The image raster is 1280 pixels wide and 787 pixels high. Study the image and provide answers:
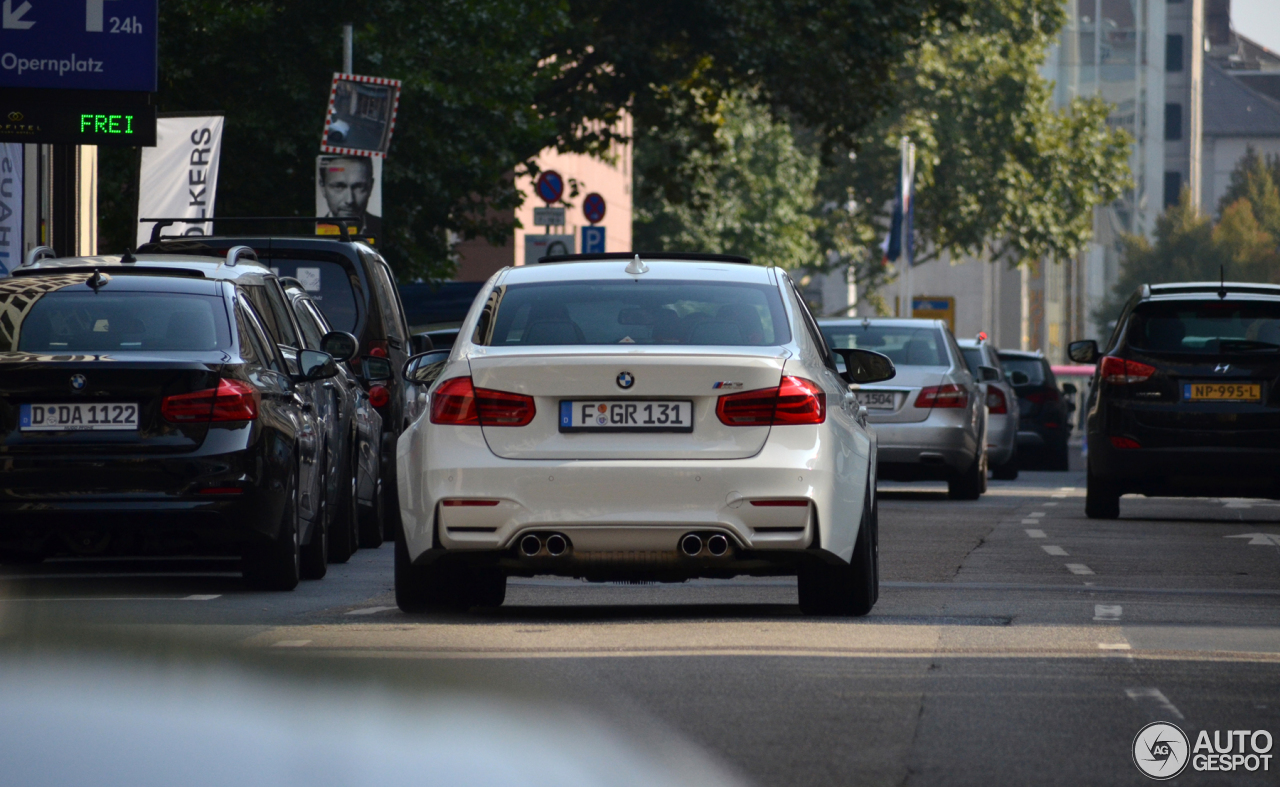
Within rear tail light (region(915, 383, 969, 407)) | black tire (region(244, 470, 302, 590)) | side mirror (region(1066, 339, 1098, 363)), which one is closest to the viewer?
black tire (region(244, 470, 302, 590))

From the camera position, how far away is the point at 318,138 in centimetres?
3022

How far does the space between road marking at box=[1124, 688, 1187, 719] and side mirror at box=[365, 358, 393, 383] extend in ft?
24.9

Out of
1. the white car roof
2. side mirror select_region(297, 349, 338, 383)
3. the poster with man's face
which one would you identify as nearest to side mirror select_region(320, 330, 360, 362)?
side mirror select_region(297, 349, 338, 383)

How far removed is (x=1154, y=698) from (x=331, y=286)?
9.26 metres

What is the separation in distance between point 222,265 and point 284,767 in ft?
29.0

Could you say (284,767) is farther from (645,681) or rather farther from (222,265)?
(222,265)

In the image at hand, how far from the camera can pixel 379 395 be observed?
16.7 metres

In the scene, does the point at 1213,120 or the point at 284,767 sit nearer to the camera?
the point at 284,767

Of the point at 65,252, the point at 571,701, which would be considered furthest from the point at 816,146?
the point at 571,701

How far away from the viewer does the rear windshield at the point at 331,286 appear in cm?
1611

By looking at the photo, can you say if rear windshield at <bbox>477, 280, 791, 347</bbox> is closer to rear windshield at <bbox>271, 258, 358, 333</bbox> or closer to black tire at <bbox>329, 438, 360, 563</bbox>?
black tire at <bbox>329, 438, 360, 563</bbox>

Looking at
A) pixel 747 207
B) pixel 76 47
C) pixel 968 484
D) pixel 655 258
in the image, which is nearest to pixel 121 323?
pixel 655 258

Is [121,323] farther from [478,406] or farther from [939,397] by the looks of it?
[939,397]

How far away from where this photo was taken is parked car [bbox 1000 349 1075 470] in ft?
110
